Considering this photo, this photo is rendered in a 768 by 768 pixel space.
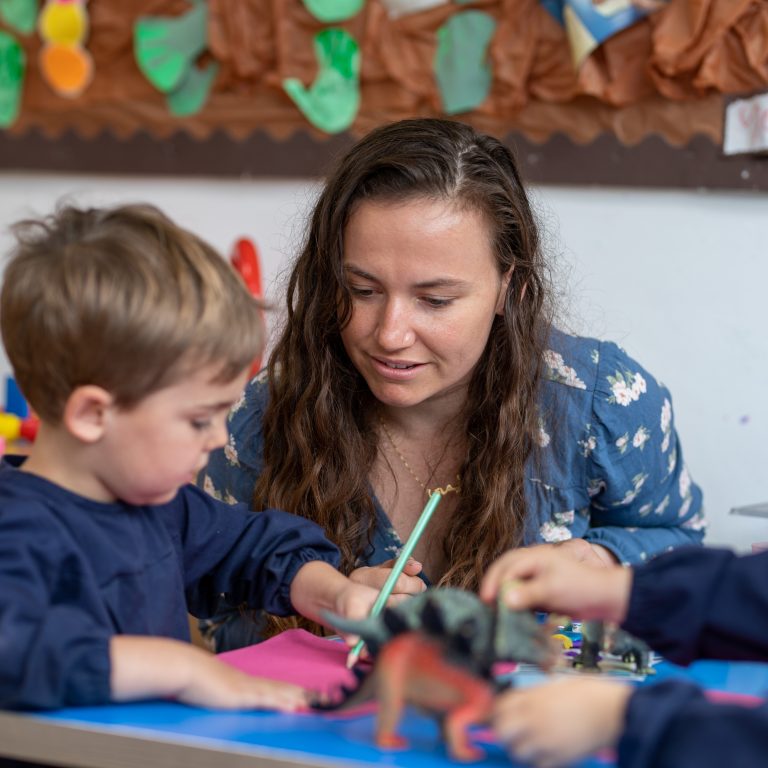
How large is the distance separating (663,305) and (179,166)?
828mm

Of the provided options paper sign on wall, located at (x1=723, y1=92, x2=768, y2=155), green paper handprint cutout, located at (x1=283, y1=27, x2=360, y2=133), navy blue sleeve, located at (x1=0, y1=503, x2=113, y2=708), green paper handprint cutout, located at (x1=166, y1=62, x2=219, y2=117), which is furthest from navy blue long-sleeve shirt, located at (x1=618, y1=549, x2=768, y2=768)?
green paper handprint cutout, located at (x1=166, y1=62, x2=219, y2=117)

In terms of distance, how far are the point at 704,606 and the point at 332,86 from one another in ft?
4.16

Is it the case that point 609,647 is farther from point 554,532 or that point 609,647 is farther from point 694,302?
point 694,302

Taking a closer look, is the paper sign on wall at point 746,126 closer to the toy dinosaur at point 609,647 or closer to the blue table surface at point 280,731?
the toy dinosaur at point 609,647

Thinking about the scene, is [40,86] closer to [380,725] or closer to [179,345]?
[179,345]

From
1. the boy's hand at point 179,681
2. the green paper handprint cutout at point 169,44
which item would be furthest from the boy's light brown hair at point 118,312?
the green paper handprint cutout at point 169,44

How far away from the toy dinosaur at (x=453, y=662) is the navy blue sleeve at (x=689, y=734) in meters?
0.08

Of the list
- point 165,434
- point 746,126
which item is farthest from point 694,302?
point 165,434

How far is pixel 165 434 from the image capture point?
767 millimetres

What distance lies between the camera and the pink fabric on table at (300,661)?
0.82m

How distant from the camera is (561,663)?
0.85 m

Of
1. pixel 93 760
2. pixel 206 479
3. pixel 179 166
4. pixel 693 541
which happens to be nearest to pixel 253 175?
pixel 179 166

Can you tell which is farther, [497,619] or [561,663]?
[561,663]

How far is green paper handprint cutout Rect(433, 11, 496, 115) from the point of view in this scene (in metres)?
1.67
